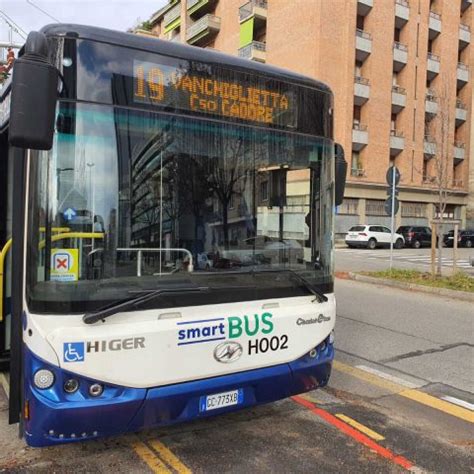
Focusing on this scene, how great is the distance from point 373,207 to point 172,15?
89.5 feet

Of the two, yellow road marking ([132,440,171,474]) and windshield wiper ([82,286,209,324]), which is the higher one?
windshield wiper ([82,286,209,324])

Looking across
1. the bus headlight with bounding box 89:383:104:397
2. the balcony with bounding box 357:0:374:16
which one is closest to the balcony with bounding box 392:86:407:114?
the balcony with bounding box 357:0:374:16

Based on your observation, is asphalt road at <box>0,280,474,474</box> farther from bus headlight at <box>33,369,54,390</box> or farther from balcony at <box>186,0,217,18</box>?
balcony at <box>186,0,217,18</box>

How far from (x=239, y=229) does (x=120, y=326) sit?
115 centimetres

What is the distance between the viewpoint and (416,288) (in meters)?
12.9

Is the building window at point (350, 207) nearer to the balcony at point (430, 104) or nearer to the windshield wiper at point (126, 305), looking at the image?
the balcony at point (430, 104)

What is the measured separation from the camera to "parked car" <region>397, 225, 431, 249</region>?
35.3 meters

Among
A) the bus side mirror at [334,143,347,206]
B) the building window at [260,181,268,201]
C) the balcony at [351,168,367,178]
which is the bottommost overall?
the building window at [260,181,268,201]

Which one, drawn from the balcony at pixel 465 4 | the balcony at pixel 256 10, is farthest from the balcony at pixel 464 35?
the balcony at pixel 256 10

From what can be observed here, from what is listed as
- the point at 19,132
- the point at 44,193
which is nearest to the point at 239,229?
the point at 44,193

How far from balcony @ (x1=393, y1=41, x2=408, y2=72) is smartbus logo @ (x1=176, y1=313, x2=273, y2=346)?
4092cm

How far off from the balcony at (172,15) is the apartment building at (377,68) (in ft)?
8.51

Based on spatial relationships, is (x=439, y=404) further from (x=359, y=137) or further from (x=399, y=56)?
(x=399, y=56)

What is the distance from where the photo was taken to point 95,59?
309 cm
